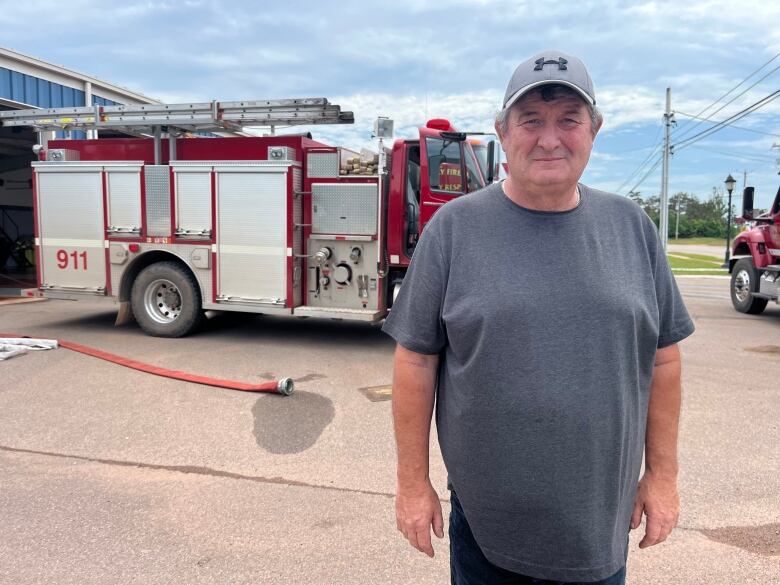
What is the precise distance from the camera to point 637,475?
1.70 meters

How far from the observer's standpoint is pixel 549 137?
1604mm

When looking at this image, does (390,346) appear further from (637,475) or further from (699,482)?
(637,475)

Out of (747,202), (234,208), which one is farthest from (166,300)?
(747,202)

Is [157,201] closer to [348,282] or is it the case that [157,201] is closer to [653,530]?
[348,282]

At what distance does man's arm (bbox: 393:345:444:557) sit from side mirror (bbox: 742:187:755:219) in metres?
10.8

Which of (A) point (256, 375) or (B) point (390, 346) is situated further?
(B) point (390, 346)

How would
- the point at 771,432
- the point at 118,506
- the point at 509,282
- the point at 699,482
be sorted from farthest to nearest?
1. the point at 771,432
2. the point at 699,482
3. the point at 118,506
4. the point at 509,282

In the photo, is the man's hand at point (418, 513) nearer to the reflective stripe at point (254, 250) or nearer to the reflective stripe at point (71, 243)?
the reflective stripe at point (254, 250)

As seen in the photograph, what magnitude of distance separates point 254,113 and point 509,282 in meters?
6.72

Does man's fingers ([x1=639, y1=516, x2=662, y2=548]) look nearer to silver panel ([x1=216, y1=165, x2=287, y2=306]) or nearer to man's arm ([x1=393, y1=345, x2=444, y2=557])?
man's arm ([x1=393, y1=345, x2=444, y2=557])

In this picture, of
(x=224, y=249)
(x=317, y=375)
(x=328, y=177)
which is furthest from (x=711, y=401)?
(x=224, y=249)

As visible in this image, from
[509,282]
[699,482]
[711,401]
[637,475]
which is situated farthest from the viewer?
[711,401]

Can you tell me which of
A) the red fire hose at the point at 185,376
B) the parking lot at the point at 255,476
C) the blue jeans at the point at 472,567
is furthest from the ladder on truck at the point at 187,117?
the blue jeans at the point at 472,567

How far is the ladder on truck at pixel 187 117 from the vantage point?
7.39 m
